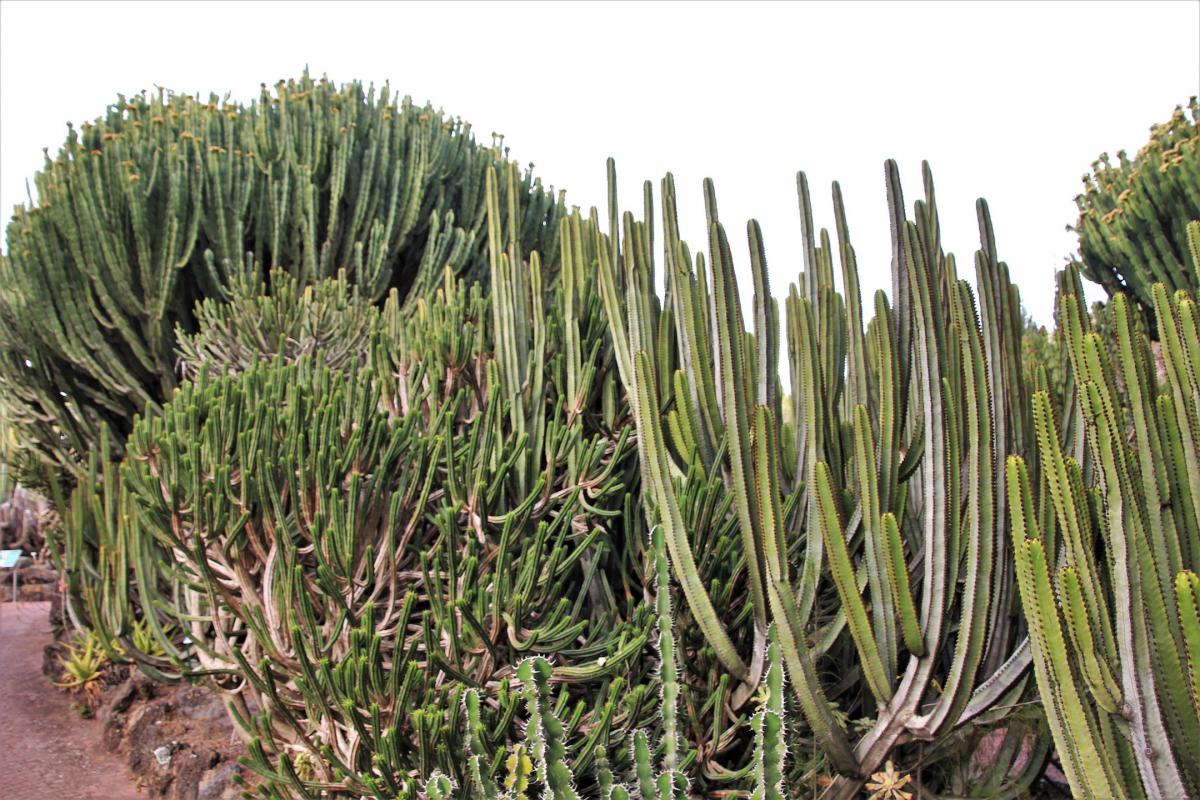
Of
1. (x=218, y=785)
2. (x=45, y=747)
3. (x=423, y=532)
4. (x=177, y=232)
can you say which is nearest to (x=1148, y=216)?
(x=423, y=532)

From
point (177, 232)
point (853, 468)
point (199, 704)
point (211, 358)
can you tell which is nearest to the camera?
point (853, 468)

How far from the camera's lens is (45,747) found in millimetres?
6594

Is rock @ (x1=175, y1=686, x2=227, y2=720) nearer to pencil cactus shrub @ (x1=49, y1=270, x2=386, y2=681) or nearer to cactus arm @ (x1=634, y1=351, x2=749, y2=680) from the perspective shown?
pencil cactus shrub @ (x1=49, y1=270, x2=386, y2=681)

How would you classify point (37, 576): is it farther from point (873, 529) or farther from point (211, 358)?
point (873, 529)

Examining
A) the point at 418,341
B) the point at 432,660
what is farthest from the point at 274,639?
the point at 418,341

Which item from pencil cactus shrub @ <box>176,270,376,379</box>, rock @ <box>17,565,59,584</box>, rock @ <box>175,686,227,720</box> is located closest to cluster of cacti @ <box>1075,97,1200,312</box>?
pencil cactus shrub @ <box>176,270,376,379</box>

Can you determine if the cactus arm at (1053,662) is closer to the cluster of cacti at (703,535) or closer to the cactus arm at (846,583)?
the cluster of cacti at (703,535)

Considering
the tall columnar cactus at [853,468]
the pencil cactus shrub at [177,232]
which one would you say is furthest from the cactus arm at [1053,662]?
the pencil cactus shrub at [177,232]

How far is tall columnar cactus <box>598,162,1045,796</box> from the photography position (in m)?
2.81

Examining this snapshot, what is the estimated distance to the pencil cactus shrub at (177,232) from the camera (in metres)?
8.50

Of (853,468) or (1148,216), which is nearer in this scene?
(853,468)

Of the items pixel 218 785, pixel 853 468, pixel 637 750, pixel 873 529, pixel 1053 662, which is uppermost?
pixel 853 468

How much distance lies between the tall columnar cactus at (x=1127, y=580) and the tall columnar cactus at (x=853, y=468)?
1.21 ft

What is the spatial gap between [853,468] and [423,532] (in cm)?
185
